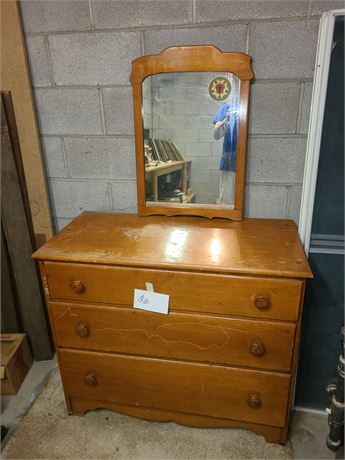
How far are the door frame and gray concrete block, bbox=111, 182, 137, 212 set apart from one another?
30.3 inches

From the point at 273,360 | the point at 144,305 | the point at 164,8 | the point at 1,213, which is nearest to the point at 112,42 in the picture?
the point at 164,8

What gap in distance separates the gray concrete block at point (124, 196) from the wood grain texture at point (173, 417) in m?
0.89

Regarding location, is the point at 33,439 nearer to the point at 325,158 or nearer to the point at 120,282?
the point at 120,282

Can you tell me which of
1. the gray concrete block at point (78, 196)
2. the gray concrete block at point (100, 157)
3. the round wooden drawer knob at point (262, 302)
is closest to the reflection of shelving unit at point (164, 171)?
the gray concrete block at point (100, 157)

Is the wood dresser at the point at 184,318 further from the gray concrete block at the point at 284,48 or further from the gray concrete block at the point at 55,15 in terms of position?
the gray concrete block at the point at 55,15

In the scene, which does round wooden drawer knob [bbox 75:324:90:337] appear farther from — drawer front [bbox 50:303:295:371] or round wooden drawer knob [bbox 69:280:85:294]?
round wooden drawer knob [bbox 69:280:85:294]

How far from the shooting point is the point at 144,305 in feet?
3.70

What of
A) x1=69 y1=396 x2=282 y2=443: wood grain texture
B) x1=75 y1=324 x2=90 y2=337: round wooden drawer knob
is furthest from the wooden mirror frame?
x1=69 y1=396 x2=282 y2=443: wood grain texture

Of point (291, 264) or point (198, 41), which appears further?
point (198, 41)

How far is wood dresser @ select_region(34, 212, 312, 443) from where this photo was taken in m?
1.05

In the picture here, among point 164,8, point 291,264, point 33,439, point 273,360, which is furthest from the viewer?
point 33,439

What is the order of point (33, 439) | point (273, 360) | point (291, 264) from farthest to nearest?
point (33, 439) → point (273, 360) → point (291, 264)

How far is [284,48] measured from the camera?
3.98ft

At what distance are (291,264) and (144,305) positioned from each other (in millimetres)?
527
